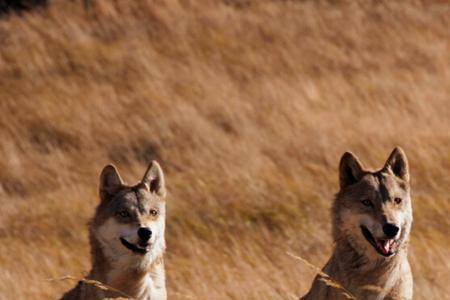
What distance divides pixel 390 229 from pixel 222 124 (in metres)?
16.4

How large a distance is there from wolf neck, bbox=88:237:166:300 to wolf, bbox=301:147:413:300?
1.21 meters

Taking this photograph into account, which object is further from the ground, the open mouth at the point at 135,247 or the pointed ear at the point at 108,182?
the pointed ear at the point at 108,182

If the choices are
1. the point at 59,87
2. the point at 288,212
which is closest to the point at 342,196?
the point at 288,212

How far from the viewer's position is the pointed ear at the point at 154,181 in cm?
1180

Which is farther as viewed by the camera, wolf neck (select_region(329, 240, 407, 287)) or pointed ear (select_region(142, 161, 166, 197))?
pointed ear (select_region(142, 161, 166, 197))

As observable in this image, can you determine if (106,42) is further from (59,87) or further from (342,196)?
(342,196)

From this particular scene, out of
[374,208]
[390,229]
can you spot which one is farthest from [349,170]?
[390,229]

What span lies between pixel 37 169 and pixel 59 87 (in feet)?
17.1

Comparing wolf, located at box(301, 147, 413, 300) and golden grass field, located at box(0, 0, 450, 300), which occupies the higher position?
wolf, located at box(301, 147, 413, 300)

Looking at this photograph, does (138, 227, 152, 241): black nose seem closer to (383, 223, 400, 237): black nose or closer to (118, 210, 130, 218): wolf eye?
(118, 210, 130, 218): wolf eye

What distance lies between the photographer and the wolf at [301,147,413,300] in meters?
10.8

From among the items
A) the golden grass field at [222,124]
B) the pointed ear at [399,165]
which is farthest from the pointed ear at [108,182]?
the golden grass field at [222,124]

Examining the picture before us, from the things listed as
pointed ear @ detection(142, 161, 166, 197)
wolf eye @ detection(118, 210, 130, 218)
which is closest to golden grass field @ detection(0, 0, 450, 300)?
pointed ear @ detection(142, 161, 166, 197)

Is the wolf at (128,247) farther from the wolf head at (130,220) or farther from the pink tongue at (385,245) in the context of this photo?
the pink tongue at (385,245)
